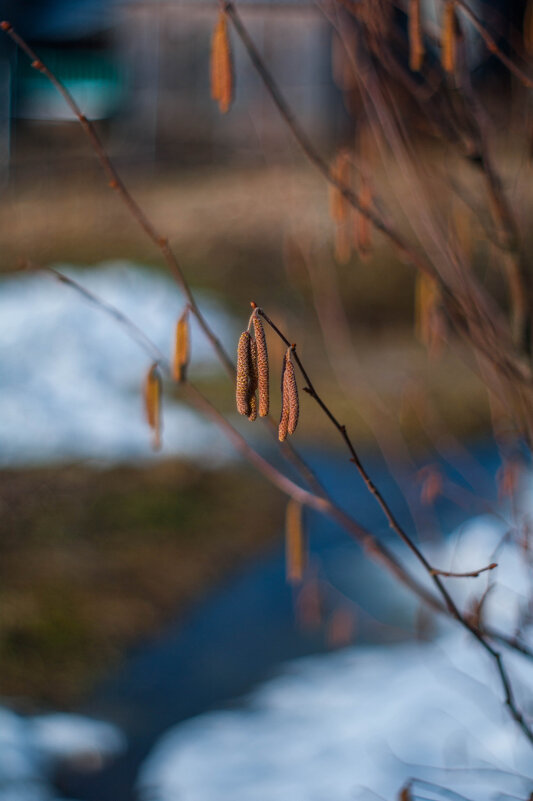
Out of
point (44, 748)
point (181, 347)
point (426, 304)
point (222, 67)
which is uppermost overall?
point (222, 67)

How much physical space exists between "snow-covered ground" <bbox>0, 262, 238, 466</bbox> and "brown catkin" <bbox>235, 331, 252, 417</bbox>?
4.74m

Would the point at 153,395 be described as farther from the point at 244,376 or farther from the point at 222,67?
the point at 222,67

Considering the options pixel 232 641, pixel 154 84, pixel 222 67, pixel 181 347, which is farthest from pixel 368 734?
pixel 154 84

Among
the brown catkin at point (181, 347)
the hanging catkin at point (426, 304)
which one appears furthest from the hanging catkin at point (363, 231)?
the brown catkin at point (181, 347)

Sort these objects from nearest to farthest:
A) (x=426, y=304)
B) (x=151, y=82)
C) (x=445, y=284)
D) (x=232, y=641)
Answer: (x=445, y=284) → (x=426, y=304) → (x=232, y=641) → (x=151, y=82)

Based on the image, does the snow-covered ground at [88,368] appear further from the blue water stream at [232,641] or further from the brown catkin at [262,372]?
the brown catkin at [262,372]

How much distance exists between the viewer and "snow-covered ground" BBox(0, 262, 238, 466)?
7.09 meters

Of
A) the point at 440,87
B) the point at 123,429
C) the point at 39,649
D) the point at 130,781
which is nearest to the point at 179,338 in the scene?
the point at 440,87

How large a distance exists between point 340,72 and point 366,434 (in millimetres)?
5219

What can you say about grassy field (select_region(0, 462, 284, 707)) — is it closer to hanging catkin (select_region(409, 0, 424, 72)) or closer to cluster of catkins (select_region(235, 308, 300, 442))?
cluster of catkins (select_region(235, 308, 300, 442))

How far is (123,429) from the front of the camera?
24.2ft

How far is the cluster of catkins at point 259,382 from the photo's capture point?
1.17 metres

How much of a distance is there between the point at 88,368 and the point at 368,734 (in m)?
6.25

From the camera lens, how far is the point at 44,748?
3.11m
